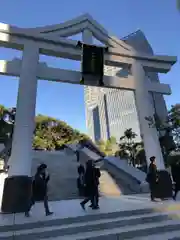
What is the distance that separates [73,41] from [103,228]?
7228 millimetres

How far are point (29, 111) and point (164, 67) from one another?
660 centimetres

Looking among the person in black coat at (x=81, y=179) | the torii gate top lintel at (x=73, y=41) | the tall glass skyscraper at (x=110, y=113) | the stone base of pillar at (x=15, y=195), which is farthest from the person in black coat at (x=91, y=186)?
the tall glass skyscraper at (x=110, y=113)

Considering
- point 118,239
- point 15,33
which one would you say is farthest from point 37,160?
point 118,239

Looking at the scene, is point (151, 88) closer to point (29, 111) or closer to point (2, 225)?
point (29, 111)

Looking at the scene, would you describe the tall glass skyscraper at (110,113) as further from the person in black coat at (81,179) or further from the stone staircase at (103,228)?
the stone staircase at (103,228)

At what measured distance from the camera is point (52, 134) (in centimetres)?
3331

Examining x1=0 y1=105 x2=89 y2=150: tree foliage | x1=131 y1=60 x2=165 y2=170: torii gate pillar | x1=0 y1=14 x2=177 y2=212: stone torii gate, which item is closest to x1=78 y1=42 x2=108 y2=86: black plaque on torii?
x1=0 y1=14 x2=177 y2=212: stone torii gate

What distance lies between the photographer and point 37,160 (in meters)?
13.0

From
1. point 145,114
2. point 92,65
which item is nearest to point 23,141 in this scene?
point 92,65

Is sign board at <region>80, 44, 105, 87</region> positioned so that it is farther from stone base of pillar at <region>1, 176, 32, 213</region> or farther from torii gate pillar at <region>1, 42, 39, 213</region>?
stone base of pillar at <region>1, 176, 32, 213</region>

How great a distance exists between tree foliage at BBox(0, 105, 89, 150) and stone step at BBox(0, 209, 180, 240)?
2620 cm

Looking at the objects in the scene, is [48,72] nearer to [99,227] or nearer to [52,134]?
[99,227]

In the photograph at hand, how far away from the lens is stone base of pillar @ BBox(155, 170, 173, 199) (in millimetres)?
7722

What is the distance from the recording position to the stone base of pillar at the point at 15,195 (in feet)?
19.8
